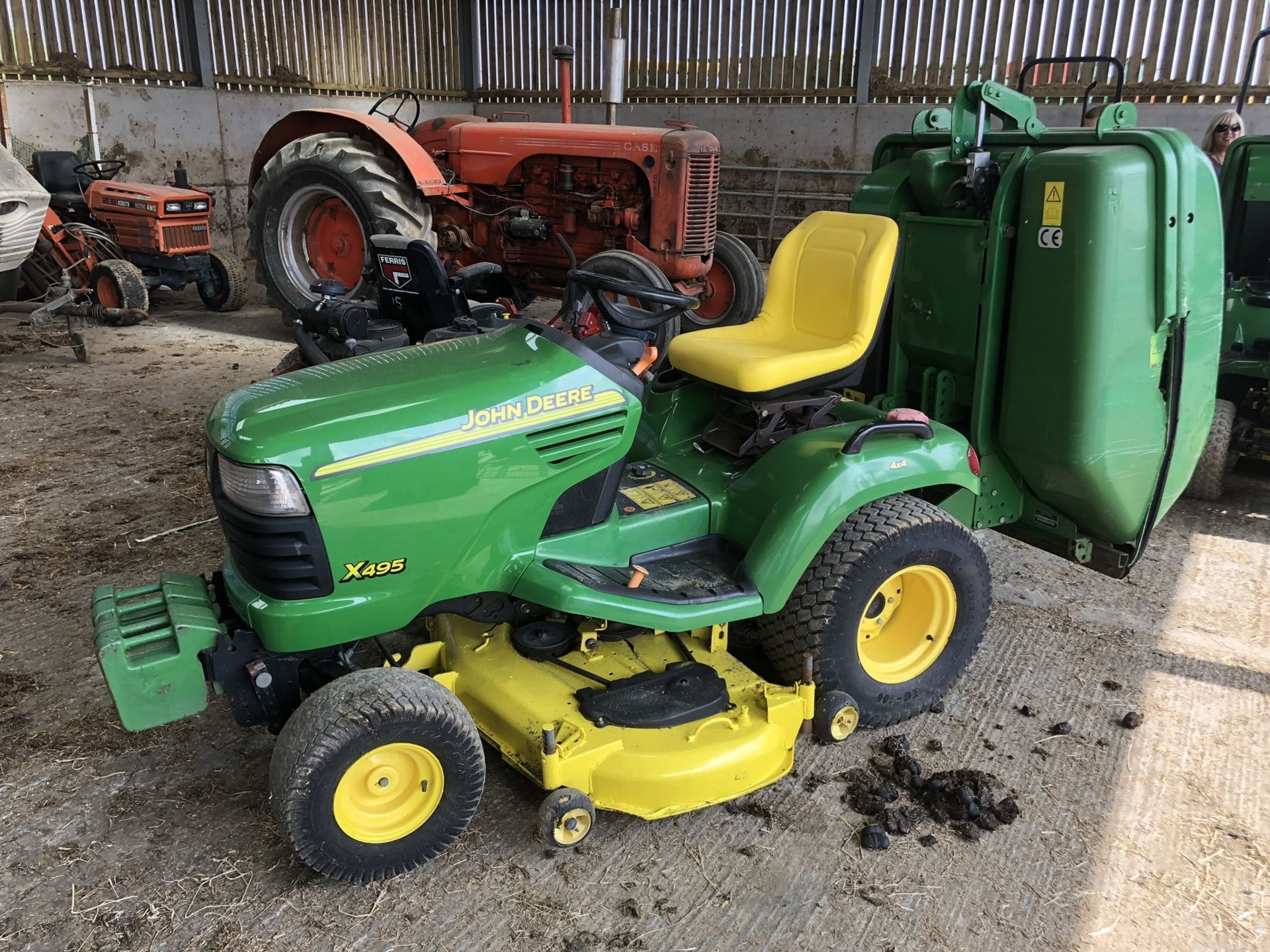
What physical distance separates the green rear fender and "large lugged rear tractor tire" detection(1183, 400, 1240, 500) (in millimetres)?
1998

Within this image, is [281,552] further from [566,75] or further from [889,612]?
[566,75]

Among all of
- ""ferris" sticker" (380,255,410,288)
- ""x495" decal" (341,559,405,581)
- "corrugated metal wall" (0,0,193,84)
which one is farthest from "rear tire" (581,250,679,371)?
"corrugated metal wall" (0,0,193,84)

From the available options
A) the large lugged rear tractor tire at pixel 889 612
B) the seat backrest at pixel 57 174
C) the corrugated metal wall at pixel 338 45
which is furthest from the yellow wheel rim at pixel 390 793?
the corrugated metal wall at pixel 338 45

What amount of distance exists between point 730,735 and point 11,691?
6.64ft

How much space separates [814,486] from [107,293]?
22.5ft

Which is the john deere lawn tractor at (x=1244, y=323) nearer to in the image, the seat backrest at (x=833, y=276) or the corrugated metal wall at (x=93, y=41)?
the seat backrest at (x=833, y=276)

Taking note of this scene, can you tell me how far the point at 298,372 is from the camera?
2.48m

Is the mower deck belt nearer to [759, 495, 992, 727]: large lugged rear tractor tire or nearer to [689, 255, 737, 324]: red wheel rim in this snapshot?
[759, 495, 992, 727]: large lugged rear tractor tire

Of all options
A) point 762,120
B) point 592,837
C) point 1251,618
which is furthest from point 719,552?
point 762,120

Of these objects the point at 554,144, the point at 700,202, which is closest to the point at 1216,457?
the point at 700,202

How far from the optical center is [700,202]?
635 centimetres

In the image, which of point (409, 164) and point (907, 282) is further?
point (409, 164)

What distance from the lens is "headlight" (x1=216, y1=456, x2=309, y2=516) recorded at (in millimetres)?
2066

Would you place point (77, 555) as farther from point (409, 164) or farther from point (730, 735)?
point (409, 164)
